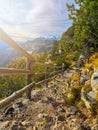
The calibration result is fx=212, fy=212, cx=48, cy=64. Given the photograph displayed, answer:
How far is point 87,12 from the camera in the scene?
24406mm

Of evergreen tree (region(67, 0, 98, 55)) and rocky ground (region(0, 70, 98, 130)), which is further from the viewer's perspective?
evergreen tree (region(67, 0, 98, 55))

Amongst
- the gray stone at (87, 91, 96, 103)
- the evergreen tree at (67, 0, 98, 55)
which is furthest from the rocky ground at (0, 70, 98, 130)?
the evergreen tree at (67, 0, 98, 55)

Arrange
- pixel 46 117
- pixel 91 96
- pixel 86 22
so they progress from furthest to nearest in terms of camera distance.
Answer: pixel 86 22
pixel 91 96
pixel 46 117

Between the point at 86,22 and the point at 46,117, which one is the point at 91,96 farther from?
the point at 86,22

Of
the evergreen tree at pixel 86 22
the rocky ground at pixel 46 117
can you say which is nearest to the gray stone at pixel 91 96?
the rocky ground at pixel 46 117

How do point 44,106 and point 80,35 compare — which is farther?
point 80,35

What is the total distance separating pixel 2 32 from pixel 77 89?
439 cm

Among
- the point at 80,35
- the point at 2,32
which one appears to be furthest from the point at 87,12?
the point at 2,32

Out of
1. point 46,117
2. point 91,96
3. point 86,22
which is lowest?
point 46,117

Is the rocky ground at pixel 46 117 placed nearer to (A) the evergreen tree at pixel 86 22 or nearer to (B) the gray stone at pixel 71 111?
(B) the gray stone at pixel 71 111

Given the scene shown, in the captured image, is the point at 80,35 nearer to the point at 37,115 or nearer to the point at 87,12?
the point at 87,12

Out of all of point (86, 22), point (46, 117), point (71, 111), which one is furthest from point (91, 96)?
point (86, 22)

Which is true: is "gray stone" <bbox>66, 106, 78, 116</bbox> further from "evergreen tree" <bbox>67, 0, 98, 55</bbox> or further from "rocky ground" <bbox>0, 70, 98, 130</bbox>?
"evergreen tree" <bbox>67, 0, 98, 55</bbox>

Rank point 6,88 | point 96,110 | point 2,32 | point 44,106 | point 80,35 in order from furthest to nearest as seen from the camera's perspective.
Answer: point 6,88, point 80,35, point 44,106, point 96,110, point 2,32
